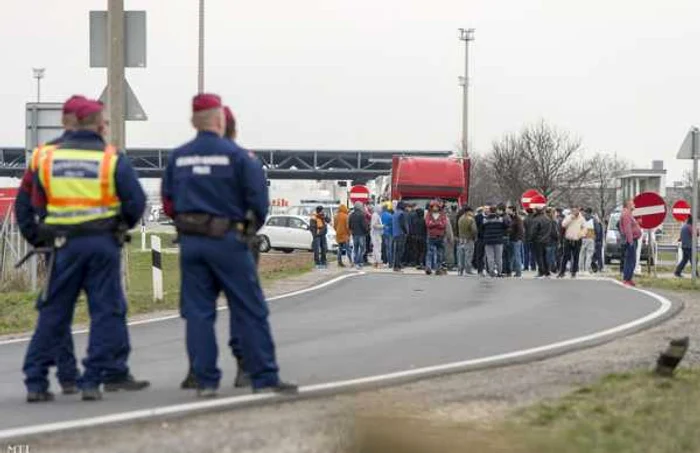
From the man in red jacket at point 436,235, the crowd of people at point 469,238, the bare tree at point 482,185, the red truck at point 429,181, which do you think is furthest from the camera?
the bare tree at point 482,185

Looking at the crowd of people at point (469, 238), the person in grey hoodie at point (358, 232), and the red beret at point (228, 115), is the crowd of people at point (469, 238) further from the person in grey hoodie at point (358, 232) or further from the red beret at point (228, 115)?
the red beret at point (228, 115)

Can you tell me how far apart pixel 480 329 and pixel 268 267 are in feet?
54.4

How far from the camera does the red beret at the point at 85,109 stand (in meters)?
8.49

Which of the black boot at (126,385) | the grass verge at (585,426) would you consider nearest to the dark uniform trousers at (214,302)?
the black boot at (126,385)

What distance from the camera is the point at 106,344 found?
8.47m

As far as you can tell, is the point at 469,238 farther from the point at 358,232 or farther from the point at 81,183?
the point at 81,183

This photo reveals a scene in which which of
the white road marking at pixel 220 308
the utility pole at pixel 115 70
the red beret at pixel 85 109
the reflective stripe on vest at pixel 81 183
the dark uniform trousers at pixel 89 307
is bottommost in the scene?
the white road marking at pixel 220 308

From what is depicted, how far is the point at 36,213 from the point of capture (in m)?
8.66

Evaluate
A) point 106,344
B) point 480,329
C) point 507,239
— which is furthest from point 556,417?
point 507,239

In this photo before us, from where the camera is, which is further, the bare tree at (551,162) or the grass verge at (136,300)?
the bare tree at (551,162)

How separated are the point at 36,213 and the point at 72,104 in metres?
0.77

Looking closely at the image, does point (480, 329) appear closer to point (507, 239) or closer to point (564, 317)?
point (564, 317)

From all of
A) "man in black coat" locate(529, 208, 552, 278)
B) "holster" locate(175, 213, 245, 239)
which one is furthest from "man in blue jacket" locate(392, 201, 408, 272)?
"holster" locate(175, 213, 245, 239)

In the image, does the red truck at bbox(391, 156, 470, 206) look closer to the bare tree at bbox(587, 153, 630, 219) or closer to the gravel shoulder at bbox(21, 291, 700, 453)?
the gravel shoulder at bbox(21, 291, 700, 453)
